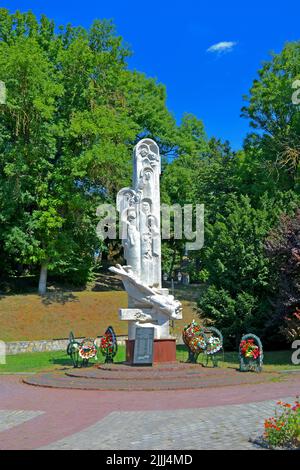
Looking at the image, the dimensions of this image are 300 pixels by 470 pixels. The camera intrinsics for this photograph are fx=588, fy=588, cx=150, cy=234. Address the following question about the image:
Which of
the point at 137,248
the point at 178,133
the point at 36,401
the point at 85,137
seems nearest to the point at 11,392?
the point at 36,401

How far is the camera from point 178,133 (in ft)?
165

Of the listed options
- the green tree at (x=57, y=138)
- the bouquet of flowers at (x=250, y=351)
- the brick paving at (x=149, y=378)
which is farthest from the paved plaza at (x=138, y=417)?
the green tree at (x=57, y=138)

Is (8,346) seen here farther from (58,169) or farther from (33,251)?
(58,169)

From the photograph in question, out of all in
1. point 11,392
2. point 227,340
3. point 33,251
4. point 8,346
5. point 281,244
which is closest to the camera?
point 11,392

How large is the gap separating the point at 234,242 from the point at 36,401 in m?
13.8

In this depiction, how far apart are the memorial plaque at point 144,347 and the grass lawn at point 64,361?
281cm

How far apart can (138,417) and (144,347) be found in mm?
7555

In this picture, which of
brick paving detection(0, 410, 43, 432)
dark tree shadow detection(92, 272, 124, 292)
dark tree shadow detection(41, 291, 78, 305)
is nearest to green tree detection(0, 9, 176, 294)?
dark tree shadow detection(41, 291, 78, 305)

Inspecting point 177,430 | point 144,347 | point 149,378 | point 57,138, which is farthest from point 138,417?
point 57,138

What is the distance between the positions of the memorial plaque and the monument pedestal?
0.50m

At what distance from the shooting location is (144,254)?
69.1ft

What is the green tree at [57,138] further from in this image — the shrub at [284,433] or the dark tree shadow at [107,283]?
the shrub at [284,433]

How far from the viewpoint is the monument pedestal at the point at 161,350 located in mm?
19516

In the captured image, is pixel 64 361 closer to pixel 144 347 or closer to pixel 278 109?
pixel 144 347
